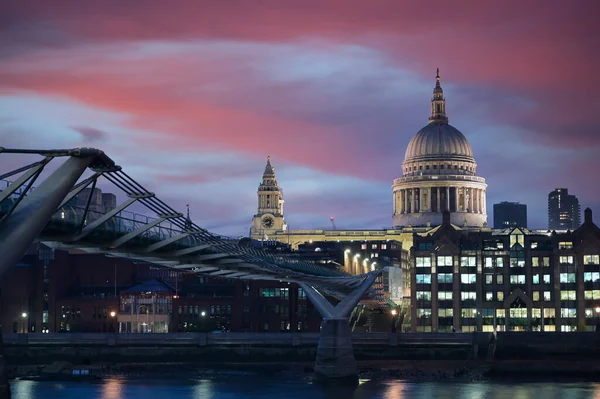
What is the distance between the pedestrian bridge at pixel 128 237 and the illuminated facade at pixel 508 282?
37677 mm

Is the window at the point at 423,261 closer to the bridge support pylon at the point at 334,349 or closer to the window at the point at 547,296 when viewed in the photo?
the window at the point at 547,296

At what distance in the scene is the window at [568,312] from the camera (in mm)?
164625

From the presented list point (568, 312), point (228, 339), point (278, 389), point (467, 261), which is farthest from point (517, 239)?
point (278, 389)

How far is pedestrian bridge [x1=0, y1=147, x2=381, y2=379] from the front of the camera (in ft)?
166

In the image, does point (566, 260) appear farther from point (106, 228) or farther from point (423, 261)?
point (106, 228)

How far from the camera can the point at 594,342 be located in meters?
126

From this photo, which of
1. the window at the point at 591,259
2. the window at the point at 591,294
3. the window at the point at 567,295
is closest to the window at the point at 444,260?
the window at the point at 567,295

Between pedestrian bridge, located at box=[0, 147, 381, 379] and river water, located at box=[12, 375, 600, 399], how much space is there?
591 centimetres

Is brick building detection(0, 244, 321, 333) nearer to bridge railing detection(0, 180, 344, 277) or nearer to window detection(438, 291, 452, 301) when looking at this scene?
window detection(438, 291, 452, 301)

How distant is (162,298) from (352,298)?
6037cm

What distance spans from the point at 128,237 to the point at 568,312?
106439mm

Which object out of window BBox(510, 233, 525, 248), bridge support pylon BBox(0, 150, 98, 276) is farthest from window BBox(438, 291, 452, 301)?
bridge support pylon BBox(0, 150, 98, 276)

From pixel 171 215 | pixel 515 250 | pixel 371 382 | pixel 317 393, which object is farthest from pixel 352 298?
pixel 515 250

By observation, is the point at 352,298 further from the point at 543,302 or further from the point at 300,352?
the point at 543,302
